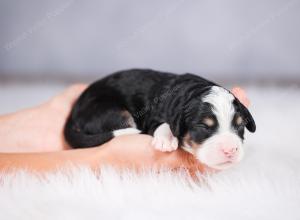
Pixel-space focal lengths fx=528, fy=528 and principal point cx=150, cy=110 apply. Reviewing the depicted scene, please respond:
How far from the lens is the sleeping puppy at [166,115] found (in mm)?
2260

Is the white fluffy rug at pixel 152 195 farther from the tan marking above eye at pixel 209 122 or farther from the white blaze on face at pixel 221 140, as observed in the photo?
the tan marking above eye at pixel 209 122

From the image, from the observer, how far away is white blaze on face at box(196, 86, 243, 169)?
218 cm

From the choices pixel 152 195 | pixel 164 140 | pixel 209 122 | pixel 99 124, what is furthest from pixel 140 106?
pixel 152 195

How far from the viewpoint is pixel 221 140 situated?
2205 millimetres

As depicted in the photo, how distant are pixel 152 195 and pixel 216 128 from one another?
400 mm

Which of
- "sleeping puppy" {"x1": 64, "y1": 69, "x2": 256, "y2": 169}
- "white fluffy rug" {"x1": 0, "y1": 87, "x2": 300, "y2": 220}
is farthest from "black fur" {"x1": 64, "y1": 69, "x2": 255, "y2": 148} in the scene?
"white fluffy rug" {"x1": 0, "y1": 87, "x2": 300, "y2": 220}

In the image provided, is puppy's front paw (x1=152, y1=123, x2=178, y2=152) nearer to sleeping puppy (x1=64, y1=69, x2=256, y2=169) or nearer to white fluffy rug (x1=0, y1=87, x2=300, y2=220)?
sleeping puppy (x1=64, y1=69, x2=256, y2=169)

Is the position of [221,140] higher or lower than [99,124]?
higher

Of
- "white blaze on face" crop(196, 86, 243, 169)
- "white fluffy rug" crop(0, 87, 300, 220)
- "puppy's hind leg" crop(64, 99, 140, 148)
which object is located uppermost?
"white blaze on face" crop(196, 86, 243, 169)

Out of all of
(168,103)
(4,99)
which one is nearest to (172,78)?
(168,103)

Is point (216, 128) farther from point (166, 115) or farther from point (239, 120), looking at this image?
point (166, 115)

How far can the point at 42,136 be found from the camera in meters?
3.11

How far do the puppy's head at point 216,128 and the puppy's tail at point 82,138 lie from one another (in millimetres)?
448

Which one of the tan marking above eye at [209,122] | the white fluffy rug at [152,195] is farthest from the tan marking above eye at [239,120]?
the white fluffy rug at [152,195]
